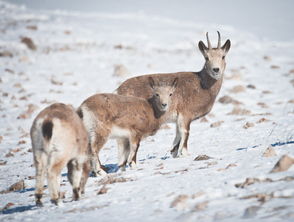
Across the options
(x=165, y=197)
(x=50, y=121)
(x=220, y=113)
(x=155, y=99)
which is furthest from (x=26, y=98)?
(x=165, y=197)

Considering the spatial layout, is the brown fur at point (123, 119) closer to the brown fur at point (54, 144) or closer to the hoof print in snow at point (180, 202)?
the brown fur at point (54, 144)

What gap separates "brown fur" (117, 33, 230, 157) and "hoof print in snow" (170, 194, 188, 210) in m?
4.98

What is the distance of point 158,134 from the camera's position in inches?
575

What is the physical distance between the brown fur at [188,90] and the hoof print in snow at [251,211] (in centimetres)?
576

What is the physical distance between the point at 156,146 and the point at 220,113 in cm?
522

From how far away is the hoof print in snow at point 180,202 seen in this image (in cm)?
523

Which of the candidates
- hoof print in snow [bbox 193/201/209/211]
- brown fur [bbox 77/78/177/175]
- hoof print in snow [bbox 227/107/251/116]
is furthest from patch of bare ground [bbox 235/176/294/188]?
hoof print in snow [bbox 227/107/251/116]

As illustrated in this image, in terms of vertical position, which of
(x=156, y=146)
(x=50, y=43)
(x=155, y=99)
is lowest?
(x=156, y=146)

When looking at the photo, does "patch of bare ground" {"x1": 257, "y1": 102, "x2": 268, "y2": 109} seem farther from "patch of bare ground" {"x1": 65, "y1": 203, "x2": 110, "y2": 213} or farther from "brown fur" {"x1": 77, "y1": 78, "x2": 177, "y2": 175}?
"patch of bare ground" {"x1": 65, "y1": 203, "x2": 110, "y2": 213}

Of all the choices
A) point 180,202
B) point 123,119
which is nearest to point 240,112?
point 123,119

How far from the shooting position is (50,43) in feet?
112

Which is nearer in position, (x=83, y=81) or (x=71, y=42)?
(x=83, y=81)

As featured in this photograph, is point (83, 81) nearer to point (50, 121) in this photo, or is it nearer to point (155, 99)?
point (155, 99)

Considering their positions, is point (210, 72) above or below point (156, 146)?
above
